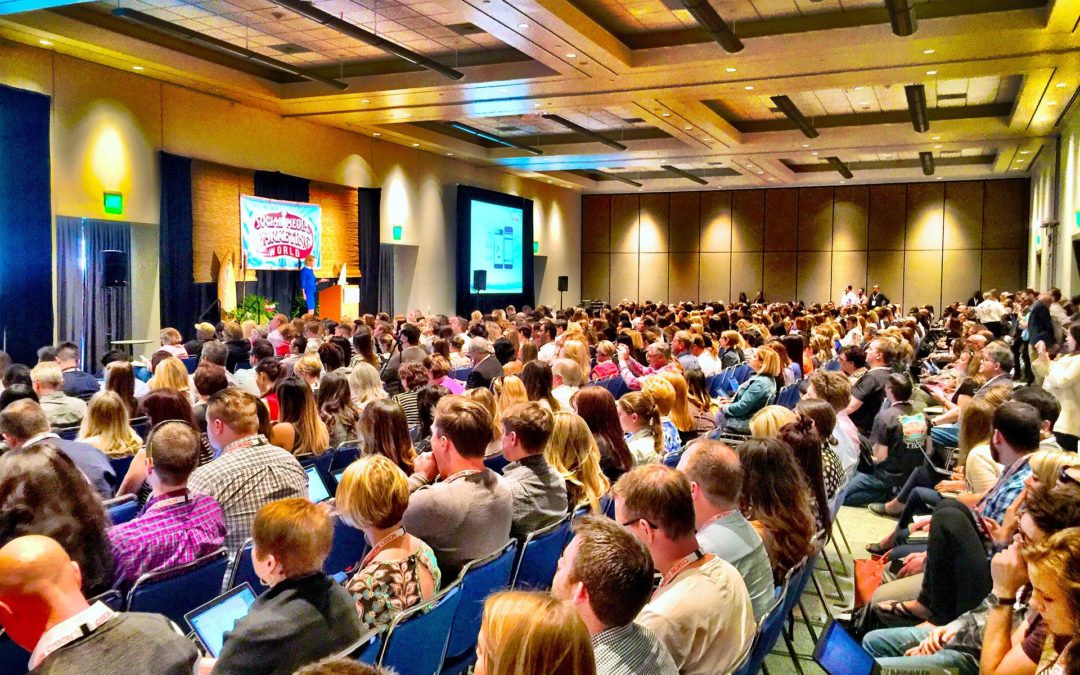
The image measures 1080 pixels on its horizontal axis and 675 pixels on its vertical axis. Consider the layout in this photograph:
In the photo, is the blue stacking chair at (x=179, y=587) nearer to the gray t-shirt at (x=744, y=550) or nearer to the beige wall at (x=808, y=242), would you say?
the gray t-shirt at (x=744, y=550)

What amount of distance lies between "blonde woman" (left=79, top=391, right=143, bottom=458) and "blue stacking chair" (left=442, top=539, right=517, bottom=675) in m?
2.56

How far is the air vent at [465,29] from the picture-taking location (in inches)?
426

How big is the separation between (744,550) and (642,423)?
2.06 meters

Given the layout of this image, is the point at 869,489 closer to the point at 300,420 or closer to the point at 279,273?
the point at 300,420

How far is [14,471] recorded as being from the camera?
2613 mm

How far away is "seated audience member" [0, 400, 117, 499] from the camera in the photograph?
4023mm

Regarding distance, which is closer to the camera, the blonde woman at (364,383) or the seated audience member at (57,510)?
the seated audience member at (57,510)

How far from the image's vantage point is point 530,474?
3.64 metres

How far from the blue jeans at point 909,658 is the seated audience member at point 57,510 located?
2.44 m

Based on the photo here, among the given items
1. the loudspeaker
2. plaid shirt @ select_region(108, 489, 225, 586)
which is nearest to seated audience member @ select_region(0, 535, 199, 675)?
plaid shirt @ select_region(108, 489, 225, 586)

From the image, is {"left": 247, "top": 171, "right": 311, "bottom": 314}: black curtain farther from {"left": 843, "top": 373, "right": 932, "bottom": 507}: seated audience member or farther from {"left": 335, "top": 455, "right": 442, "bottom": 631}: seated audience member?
{"left": 335, "top": 455, "right": 442, "bottom": 631}: seated audience member

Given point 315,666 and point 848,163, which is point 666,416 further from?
point 848,163

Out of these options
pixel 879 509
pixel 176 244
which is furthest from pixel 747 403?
pixel 176 244

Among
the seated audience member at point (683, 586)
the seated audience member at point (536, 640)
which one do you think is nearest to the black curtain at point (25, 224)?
the seated audience member at point (683, 586)
